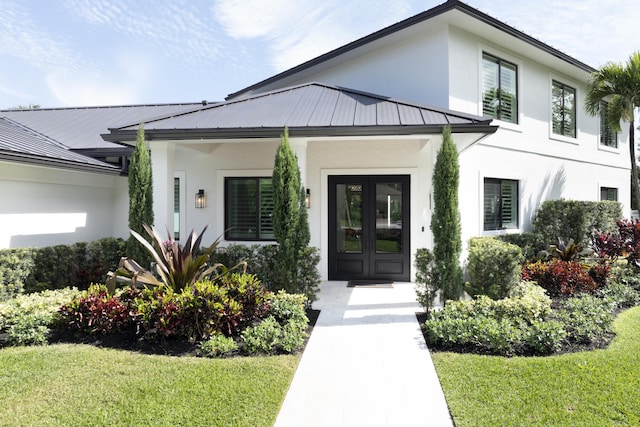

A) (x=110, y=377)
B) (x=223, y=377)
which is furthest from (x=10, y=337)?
(x=223, y=377)

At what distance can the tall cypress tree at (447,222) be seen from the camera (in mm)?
6320

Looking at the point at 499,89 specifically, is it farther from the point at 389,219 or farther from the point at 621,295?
the point at 621,295

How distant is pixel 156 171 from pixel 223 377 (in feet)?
16.5

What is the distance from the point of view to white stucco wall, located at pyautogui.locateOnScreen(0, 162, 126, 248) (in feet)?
24.4

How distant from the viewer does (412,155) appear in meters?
9.10

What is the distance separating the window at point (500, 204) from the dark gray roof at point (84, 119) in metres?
10.6

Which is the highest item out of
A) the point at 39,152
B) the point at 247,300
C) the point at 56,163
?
the point at 39,152

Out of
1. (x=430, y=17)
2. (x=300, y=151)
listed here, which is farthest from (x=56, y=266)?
(x=430, y=17)

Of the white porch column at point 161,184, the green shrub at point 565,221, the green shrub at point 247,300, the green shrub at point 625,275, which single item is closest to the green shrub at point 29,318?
the white porch column at point 161,184

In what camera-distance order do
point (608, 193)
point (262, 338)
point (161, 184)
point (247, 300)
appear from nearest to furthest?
point (262, 338) < point (247, 300) < point (161, 184) < point (608, 193)

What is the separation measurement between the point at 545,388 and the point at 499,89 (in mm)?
8985

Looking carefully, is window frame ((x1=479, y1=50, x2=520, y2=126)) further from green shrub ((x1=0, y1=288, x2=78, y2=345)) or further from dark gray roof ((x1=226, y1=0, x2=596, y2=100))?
green shrub ((x1=0, y1=288, x2=78, y2=345))

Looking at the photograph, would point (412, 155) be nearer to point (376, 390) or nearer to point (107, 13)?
point (376, 390)

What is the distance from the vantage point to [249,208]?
9.82 metres
